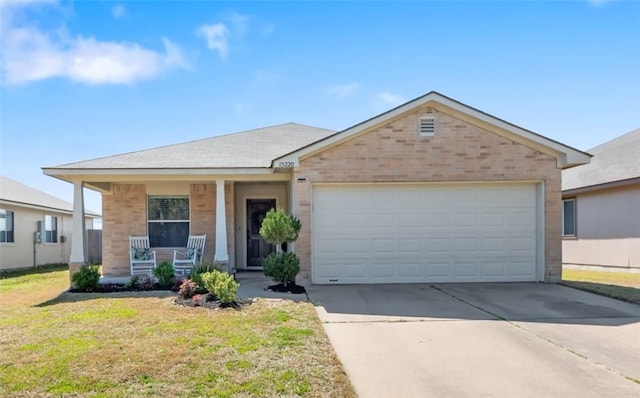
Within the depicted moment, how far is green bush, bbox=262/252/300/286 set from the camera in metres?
9.75

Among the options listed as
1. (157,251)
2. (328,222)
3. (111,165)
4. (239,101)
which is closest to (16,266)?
(157,251)

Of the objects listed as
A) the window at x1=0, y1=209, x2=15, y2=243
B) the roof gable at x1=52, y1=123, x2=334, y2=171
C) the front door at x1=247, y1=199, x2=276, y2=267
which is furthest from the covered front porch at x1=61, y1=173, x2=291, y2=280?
the window at x1=0, y1=209, x2=15, y2=243

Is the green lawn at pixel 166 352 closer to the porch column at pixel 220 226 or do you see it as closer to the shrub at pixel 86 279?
the shrub at pixel 86 279

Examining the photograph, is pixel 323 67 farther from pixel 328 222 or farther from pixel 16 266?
pixel 16 266

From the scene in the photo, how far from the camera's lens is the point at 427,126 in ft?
35.8

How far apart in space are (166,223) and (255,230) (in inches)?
103

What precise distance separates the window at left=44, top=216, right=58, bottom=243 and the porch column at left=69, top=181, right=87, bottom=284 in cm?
1120

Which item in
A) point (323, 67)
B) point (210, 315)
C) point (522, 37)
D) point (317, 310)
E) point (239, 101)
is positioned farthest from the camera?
point (239, 101)

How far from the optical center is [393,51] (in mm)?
11336

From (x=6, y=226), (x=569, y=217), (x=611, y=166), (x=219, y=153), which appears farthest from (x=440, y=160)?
(x=6, y=226)

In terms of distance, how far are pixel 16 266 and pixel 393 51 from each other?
16449 mm

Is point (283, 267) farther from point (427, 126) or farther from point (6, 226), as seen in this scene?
point (6, 226)

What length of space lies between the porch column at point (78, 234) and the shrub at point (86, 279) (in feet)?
2.19

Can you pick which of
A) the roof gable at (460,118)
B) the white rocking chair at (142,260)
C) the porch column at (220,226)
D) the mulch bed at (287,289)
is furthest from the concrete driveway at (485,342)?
the white rocking chair at (142,260)
